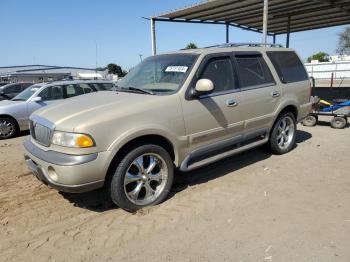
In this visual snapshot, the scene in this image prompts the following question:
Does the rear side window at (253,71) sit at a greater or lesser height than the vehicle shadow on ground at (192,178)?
greater

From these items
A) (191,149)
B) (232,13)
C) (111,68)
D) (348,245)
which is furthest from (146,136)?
(111,68)

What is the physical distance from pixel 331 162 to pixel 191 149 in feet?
9.54

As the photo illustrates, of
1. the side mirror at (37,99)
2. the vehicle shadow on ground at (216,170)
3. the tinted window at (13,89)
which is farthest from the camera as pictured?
the tinted window at (13,89)

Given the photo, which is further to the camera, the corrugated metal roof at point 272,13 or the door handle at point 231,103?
the corrugated metal roof at point 272,13

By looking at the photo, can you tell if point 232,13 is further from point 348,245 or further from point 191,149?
point 348,245

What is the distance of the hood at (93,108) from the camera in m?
3.75

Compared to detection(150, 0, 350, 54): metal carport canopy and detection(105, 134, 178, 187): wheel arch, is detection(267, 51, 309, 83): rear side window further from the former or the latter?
detection(150, 0, 350, 54): metal carport canopy

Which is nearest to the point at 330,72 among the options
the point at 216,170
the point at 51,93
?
the point at 51,93

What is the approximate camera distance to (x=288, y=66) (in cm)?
636

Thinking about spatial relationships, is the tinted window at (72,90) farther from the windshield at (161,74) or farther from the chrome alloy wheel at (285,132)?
the chrome alloy wheel at (285,132)

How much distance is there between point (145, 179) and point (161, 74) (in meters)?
1.57

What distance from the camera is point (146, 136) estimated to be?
13.5ft

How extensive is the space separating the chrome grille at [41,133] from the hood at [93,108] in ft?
0.43

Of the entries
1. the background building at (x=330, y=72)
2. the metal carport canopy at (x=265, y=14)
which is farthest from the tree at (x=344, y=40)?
the metal carport canopy at (x=265, y=14)
